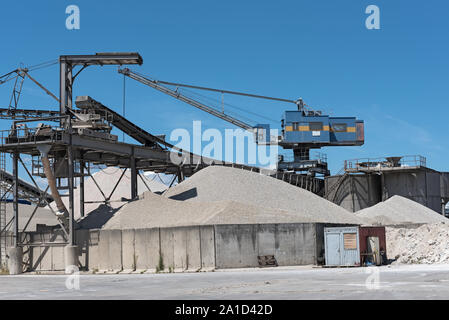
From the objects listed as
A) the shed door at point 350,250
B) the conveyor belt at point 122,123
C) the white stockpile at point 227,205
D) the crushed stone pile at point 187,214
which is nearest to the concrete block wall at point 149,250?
the crushed stone pile at point 187,214

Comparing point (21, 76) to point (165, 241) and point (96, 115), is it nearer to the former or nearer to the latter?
point (96, 115)

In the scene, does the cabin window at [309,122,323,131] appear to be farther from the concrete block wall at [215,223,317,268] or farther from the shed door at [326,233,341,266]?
the shed door at [326,233,341,266]

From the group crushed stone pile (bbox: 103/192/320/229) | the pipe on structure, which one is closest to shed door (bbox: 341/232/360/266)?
crushed stone pile (bbox: 103/192/320/229)

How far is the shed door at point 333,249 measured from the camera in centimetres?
3067

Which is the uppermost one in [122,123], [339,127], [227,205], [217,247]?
[339,127]

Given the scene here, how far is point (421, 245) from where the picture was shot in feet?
107

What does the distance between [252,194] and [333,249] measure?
13286 mm

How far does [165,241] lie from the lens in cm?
3334

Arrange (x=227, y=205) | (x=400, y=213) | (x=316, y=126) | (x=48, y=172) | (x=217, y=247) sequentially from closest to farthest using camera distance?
(x=217, y=247) → (x=227, y=205) → (x=48, y=172) → (x=400, y=213) → (x=316, y=126)

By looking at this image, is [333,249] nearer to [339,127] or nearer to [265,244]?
[265,244]

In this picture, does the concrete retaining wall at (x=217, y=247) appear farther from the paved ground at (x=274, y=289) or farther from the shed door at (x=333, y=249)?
the paved ground at (x=274, y=289)

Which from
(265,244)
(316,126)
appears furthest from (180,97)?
(265,244)

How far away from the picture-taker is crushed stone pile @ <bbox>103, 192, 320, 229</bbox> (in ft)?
118

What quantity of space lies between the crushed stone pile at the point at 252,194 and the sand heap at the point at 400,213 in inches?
314
